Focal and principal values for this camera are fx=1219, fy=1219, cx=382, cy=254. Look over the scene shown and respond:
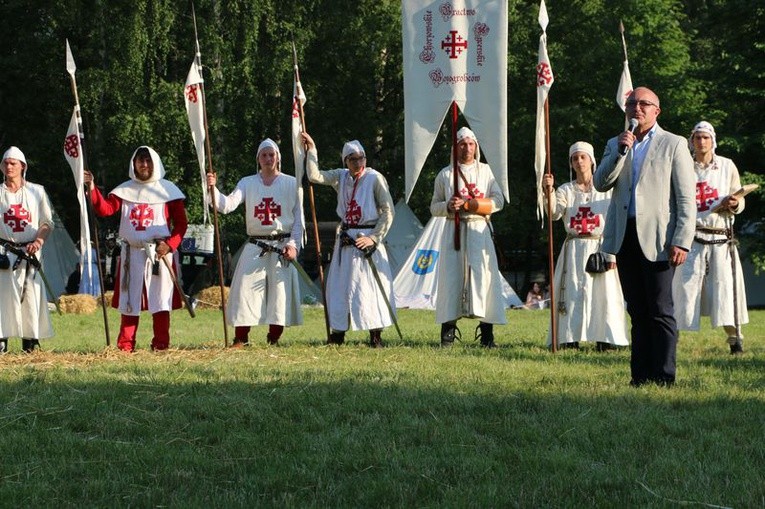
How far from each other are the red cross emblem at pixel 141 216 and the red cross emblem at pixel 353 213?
174 centimetres

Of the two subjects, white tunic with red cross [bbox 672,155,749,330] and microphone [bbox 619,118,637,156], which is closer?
microphone [bbox 619,118,637,156]

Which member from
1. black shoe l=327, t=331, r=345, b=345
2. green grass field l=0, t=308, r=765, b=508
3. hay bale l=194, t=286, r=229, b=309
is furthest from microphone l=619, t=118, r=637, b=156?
hay bale l=194, t=286, r=229, b=309

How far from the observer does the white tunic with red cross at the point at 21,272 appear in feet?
34.4

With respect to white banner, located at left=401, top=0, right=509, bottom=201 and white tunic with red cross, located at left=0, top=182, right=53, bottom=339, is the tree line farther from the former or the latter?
white banner, located at left=401, top=0, right=509, bottom=201

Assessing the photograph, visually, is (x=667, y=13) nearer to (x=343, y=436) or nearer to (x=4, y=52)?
(x=4, y=52)

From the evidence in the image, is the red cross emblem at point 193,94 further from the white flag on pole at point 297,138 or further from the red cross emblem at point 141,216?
the red cross emblem at point 141,216

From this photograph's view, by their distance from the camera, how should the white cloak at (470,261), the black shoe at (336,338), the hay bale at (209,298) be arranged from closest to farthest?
the white cloak at (470,261) → the black shoe at (336,338) → the hay bale at (209,298)

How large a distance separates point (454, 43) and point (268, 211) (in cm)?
A: 220

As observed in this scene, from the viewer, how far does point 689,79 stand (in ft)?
89.5

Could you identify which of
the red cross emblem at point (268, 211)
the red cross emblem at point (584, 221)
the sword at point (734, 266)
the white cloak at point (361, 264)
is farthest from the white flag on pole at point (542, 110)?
the red cross emblem at point (268, 211)

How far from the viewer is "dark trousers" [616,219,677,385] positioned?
23.4 feet

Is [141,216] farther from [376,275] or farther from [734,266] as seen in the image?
[734,266]

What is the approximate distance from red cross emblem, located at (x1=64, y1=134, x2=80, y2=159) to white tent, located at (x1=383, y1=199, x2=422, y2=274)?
15.0m

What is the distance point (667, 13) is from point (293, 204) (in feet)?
69.2
